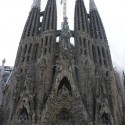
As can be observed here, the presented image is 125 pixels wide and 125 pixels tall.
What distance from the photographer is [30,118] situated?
2931 cm

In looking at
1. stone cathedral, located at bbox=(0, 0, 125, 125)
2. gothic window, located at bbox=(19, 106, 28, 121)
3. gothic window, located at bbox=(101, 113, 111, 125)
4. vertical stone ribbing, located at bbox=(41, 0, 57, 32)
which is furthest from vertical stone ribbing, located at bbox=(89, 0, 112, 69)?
gothic window, located at bbox=(19, 106, 28, 121)

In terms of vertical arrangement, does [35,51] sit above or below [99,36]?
below

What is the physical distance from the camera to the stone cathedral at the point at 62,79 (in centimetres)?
3036

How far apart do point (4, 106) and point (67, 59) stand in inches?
420

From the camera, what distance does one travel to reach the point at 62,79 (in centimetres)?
3294

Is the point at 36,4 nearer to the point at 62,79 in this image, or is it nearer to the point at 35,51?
the point at 35,51

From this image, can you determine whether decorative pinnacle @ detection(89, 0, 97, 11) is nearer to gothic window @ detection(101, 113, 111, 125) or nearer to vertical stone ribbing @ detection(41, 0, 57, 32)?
vertical stone ribbing @ detection(41, 0, 57, 32)

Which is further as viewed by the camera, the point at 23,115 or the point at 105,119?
the point at 105,119

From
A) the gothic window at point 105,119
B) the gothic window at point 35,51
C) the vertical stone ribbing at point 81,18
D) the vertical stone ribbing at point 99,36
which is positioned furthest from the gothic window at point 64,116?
the vertical stone ribbing at point 81,18

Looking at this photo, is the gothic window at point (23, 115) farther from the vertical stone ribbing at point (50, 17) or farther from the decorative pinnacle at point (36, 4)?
the decorative pinnacle at point (36, 4)

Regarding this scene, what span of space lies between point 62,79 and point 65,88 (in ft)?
4.48

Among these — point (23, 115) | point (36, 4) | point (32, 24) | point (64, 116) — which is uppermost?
point (36, 4)

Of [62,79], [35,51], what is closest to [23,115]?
[62,79]

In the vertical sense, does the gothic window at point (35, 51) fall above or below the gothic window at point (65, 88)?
above
